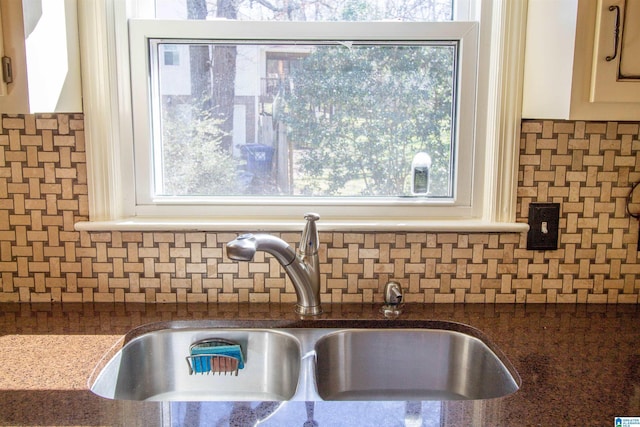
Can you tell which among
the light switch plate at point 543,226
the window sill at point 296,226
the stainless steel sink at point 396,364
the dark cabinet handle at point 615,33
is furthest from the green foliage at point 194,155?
the dark cabinet handle at point 615,33

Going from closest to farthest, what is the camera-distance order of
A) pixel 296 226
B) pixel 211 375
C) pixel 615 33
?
pixel 615 33
pixel 211 375
pixel 296 226

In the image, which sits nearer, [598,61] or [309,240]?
[598,61]

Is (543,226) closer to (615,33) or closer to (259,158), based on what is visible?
(615,33)

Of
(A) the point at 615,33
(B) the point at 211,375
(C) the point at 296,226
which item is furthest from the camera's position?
(C) the point at 296,226

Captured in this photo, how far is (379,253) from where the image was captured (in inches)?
Answer: 56.1

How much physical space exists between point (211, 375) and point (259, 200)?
1.59ft

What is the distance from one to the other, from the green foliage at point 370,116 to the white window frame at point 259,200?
62mm

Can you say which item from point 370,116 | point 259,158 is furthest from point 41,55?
point 370,116

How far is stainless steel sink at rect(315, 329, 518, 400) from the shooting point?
49.7 inches

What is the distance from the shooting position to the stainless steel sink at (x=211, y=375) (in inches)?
49.0

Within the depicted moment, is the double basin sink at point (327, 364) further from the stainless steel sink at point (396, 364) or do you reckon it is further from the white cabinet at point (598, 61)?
Answer: the white cabinet at point (598, 61)

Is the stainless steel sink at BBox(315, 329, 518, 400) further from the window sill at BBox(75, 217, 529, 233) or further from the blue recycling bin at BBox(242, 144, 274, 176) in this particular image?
the blue recycling bin at BBox(242, 144, 274, 176)

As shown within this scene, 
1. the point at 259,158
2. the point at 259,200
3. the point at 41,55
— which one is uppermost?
the point at 41,55

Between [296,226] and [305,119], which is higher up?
[305,119]
